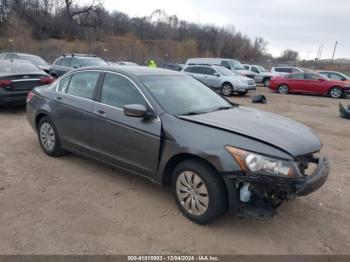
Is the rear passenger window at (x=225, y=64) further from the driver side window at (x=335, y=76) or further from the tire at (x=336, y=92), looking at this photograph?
the tire at (x=336, y=92)

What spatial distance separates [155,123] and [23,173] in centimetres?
239

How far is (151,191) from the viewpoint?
4.38 metres

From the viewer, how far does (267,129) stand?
11.8ft

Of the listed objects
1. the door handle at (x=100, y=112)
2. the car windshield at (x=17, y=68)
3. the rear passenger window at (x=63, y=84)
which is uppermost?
the rear passenger window at (x=63, y=84)

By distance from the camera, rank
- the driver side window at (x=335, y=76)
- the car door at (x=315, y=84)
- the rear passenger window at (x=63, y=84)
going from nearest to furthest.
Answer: the rear passenger window at (x=63, y=84)
the car door at (x=315, y=84)
the driver side window at (x=335, y=76)

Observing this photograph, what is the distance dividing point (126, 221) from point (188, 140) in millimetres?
1136

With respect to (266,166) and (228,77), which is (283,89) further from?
(266,166)

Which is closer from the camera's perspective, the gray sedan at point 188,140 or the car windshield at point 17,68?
the gray sedan at point 188,140

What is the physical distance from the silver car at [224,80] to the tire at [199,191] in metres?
12.9

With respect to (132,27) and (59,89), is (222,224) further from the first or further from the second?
(132,27)

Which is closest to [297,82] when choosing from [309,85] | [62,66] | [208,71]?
[309,85]

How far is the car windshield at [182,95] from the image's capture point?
4.02m

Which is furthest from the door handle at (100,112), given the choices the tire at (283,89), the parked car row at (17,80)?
the tire at (283,89)

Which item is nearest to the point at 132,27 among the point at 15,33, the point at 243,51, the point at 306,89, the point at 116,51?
the point at 243,51
